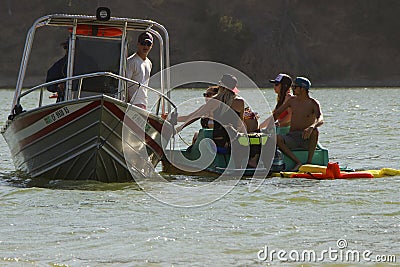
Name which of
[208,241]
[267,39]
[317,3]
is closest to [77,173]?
→ [208,241]

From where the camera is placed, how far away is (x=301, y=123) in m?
13.2

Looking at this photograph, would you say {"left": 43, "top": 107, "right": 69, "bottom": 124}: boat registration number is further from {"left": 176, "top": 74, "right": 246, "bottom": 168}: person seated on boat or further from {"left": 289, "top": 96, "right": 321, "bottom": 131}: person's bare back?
{"left": 289, "top": 96, "right": 321, "bottom": 131}: person's bare back

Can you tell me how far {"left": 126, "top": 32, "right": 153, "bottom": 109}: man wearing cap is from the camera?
491 inches

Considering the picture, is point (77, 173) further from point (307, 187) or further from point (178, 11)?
point (178, 11)

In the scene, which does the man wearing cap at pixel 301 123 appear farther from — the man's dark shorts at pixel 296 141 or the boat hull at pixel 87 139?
the boat hull at pixel 87 139

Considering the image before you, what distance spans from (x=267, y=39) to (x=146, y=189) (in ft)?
184

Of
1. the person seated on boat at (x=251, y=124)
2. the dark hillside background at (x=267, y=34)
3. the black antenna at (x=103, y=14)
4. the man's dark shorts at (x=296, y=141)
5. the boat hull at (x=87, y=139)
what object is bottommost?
the boat hull at (x=87, y=139)

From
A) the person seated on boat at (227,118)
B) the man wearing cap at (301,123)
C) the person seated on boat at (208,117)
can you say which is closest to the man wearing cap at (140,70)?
the person seated on boat at (227,118)

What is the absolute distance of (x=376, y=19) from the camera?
69.6 meters

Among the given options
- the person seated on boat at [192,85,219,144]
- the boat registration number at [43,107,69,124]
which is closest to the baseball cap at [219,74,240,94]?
the person seated on boat at [192,85,219,144]

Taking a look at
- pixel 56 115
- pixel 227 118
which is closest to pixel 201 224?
pixel 56 115

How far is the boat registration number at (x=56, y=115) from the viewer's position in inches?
452

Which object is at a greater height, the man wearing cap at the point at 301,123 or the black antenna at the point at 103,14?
the black antenna at the point at 103,14

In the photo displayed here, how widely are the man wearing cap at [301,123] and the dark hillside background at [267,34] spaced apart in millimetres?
49404
